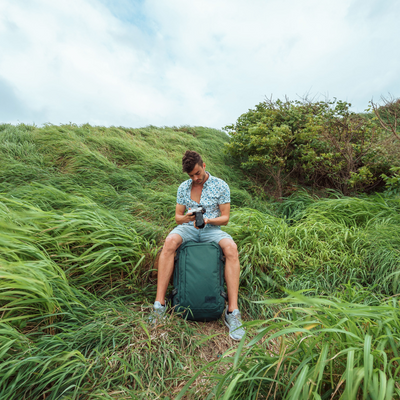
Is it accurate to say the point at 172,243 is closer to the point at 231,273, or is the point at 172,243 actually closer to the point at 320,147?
the point at 231,273

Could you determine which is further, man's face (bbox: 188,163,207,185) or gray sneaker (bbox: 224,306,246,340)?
man's face (bbox: 188,163,207,185)

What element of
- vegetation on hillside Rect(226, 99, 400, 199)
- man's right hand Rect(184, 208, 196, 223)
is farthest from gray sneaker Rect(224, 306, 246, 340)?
vegetation on hillside Rect(226, 99, 400, 199)

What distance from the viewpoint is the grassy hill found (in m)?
0.96

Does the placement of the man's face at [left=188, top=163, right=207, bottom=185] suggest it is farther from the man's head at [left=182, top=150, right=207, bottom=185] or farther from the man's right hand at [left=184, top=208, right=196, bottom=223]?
the man's right hand at [left=184, top=208, right=196, bottom=223]

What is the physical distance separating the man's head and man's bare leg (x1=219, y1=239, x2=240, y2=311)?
704 mm

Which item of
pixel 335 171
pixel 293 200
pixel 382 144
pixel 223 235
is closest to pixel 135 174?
pixel 223 235

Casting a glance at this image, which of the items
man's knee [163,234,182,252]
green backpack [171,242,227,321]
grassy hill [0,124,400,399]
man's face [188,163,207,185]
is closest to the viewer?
grassy hill [0,124,400,399]

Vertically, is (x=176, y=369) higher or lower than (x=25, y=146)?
lower

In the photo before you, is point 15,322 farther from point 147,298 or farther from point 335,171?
point 335,171

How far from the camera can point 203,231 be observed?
2.32 metres

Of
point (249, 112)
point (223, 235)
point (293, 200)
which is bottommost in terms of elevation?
point (223, 235)

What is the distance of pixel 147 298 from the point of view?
2.09 meters

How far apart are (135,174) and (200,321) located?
302 cm

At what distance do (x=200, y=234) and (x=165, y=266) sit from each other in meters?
0.48
